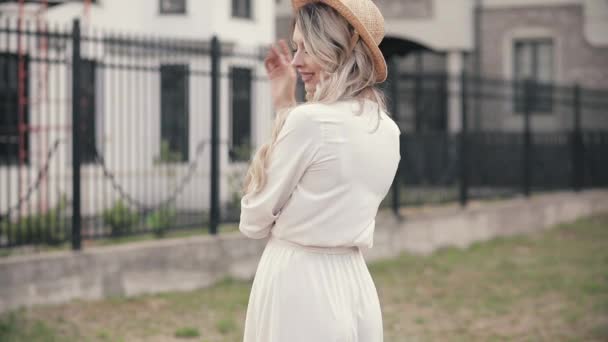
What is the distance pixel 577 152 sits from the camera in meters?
18.9

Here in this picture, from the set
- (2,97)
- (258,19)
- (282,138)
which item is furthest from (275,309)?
(258,19)

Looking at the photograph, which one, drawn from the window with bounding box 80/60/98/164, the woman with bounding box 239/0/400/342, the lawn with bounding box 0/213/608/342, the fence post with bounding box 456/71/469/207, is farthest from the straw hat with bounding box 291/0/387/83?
the fence post with bounding box 456/71/469/207

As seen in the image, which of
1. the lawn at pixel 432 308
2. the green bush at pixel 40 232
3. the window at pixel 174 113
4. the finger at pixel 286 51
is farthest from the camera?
the window at pixel 174 113

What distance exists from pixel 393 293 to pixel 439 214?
366cm

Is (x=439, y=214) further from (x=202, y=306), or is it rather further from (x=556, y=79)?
(x=556, y=79)

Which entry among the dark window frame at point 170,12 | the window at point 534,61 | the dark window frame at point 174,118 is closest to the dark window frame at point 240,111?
the dark window frame at point 174,118

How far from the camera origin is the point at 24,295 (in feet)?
26.7

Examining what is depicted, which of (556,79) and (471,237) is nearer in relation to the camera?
(471,237)

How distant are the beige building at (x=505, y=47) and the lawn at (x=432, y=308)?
13.8 m

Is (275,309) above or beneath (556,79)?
beneath

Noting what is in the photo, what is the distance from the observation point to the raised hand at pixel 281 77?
329 centimetres

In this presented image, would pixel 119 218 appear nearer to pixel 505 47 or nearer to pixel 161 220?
pixel 161 220

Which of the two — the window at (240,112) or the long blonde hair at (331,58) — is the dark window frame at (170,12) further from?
the long blonde hair at (331,58)

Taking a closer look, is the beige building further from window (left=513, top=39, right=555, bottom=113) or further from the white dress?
the white dress
